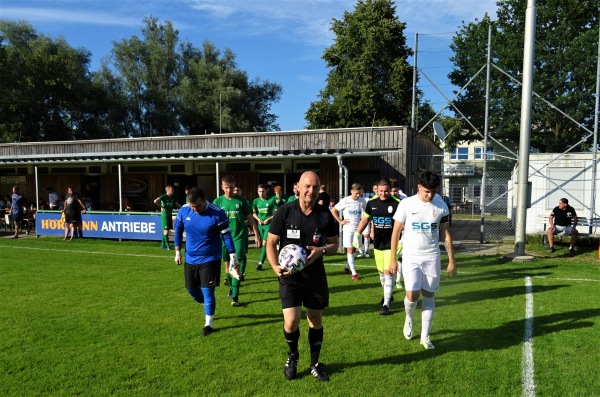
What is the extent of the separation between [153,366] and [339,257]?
780cm

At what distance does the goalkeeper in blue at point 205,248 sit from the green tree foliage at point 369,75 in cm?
2645

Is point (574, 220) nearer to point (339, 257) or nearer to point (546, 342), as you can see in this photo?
point (339, 257)

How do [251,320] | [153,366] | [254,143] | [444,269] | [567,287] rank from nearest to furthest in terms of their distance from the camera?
[153,366] < [251,320] < [567,287] < [444,269] < [254,143]

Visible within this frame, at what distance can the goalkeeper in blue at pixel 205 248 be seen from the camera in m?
5.74

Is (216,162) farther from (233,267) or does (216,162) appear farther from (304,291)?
(304,291)

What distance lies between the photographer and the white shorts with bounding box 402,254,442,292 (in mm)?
5035

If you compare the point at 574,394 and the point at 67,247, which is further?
the point at 67,247

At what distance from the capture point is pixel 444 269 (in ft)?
33.8

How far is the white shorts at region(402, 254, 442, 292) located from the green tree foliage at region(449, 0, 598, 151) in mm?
22444

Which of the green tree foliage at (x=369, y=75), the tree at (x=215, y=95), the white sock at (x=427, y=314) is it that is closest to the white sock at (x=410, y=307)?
the white sock at (x=427, y=314)

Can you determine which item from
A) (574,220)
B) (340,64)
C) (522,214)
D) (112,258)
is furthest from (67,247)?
(340,64)

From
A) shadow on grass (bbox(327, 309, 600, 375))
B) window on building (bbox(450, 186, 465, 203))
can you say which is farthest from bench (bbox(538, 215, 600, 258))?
window on building (bbox(450, 186, 465, 203))

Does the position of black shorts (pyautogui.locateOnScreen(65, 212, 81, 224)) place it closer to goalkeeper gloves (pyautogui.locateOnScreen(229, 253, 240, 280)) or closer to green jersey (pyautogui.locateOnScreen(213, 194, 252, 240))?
green jersey (pyautogui.locateOnScreen(213, 194, 252, 240))

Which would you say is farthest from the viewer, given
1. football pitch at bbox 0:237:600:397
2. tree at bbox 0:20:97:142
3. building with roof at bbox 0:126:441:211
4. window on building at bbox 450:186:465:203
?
tree at bbox 0:20:97:142
